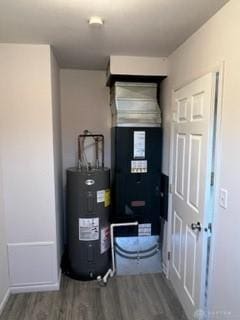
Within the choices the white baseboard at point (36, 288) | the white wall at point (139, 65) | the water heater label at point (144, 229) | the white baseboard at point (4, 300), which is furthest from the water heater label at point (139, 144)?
the white baseboard at point (4, 300)

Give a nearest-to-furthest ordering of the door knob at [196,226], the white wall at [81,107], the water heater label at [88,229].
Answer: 1. the door knob at [196,226]
2. the water heater label at [88,229]
3. the white wall at [81,107]

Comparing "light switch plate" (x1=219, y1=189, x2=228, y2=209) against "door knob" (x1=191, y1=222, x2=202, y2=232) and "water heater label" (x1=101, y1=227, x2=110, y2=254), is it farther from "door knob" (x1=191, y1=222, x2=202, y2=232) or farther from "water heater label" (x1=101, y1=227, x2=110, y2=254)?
"water heater label" (x1=101, y1=227, x2=110, y2=254)

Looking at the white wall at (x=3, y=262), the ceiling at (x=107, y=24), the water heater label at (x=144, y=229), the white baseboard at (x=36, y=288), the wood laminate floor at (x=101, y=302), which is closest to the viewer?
the ceiling at (x=107, y=24)

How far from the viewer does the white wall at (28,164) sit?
2244mm

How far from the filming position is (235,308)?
1450 millimetres

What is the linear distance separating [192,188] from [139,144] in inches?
34.6

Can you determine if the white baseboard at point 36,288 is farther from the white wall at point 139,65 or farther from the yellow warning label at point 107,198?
the white wall at point 139,65

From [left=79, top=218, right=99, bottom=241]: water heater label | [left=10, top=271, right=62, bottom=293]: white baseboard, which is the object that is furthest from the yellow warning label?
[left=10, top=271, right=62, bottom=293]: white baseboard

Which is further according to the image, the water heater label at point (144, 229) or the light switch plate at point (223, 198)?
the water heater label at point (144, 229)

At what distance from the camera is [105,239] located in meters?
2.74

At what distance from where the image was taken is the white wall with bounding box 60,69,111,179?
3.11 metres

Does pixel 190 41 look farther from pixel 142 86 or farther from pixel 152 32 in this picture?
pixel 142 86

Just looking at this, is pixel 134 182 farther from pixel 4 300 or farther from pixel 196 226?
pixel 4 300

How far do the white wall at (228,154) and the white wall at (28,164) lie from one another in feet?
4.66
